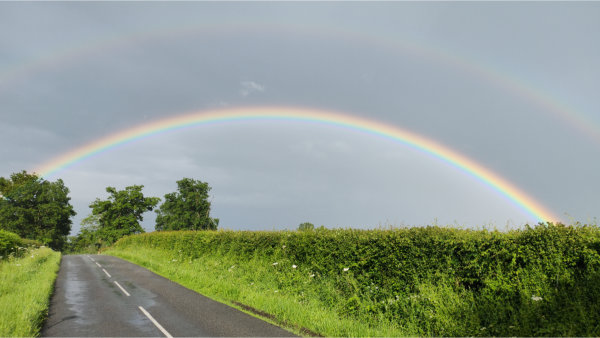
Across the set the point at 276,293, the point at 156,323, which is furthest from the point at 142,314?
the point at 276,293

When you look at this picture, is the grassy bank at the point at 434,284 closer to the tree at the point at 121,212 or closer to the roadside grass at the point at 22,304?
the roadside grass at the point at 22,304

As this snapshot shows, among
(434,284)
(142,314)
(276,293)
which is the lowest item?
(142,314)

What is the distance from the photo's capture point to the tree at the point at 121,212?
6694cm

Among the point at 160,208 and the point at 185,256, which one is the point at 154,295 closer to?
the point at 185,256

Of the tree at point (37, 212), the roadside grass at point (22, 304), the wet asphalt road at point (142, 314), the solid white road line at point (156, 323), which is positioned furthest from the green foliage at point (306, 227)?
the tree at point (37, 212)

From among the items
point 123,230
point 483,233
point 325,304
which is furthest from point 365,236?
point 123,230

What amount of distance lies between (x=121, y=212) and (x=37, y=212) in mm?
20371

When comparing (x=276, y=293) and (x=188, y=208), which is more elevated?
(x=188, y=208)

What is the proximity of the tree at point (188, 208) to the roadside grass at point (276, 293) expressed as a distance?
51.8 meters

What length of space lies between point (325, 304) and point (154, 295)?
718 cm

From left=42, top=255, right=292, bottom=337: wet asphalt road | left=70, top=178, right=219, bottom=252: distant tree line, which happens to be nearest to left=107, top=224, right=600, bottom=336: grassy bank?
left=42, top=255, right=292, bottom=337: wet asphalt road

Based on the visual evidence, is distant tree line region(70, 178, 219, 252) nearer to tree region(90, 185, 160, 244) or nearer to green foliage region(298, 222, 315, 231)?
tree region(90, 185, 160, 244)

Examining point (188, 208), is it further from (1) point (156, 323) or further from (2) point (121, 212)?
(1) point (156, 323)

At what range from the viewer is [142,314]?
1002 cm
